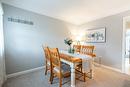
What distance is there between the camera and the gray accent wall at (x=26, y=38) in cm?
273

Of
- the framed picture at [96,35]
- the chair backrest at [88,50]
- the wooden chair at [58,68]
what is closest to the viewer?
the wooden chair at [58,68]

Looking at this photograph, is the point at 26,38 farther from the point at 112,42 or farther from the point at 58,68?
the point at 112,42

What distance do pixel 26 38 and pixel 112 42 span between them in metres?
3.29

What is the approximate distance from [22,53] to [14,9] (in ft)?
5.02

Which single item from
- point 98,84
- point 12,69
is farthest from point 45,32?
point 98,84

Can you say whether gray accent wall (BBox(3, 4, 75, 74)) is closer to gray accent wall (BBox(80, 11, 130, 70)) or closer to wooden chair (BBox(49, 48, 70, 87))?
wooden chair (BBox(49, 48, 70, 87))

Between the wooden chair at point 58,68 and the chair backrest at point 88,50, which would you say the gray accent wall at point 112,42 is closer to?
the chair backrest at point 88,50

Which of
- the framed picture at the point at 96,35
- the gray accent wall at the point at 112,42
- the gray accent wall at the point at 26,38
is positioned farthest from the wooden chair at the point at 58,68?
the framed picture at the point at 96,35

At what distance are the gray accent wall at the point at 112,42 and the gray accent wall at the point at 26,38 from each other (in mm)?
2068

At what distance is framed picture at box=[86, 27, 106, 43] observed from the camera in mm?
3561

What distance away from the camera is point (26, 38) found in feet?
10.2

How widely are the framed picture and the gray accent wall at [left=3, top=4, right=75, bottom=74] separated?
1590 millimetres

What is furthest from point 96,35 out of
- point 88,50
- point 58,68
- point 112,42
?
point 58,68

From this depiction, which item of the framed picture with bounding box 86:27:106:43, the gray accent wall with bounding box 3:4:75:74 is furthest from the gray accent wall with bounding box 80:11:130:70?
the gray accent wall with bounding box 3:4:75:74
